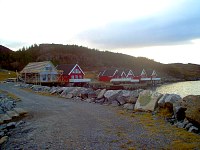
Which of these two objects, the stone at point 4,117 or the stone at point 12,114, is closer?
the stone at point 4,117

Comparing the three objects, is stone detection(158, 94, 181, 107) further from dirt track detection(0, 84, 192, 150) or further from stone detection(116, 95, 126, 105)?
stone detection(116, 95, 126, 105)

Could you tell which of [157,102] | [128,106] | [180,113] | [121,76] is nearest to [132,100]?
[128,106]

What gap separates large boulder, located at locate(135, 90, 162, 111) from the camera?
16116mm

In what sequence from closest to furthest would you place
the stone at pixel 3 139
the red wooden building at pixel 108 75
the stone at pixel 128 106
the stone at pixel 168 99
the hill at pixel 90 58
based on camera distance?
the stone at pixel 3 139 → the stone at pixel 168 99 → the stone at pixel 128 106 → the red wooden building at pixel 108 75 → the hill at pixel 90 58

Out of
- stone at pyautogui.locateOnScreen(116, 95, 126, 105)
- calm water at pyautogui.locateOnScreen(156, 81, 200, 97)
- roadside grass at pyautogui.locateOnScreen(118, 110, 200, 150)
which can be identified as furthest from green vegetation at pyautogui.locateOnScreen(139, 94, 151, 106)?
calm water at pyautogui.locateOnScreen(156, 81, 200, 97)

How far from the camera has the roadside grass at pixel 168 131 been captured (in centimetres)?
906

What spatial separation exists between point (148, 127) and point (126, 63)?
15858cm

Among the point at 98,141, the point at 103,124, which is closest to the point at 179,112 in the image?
the point at 103,124

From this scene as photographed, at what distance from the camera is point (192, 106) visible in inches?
474

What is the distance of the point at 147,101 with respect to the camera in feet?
55.1

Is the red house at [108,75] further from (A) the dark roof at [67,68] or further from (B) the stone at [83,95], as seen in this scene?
(B) the stone at [83,95]


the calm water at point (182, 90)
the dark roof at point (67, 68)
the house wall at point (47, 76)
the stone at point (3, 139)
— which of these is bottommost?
the calm water at point (182, 90)

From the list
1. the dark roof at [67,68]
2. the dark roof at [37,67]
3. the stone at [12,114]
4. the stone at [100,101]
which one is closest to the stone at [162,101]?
the stone at [100,101]

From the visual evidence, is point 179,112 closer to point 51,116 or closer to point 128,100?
point 128,100
